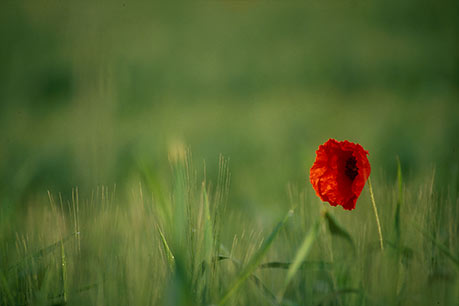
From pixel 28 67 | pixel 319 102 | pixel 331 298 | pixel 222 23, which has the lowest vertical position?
pixel 331 298

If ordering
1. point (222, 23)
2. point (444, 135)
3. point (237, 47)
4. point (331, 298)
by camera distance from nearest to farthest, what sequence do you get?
point (331, 298) → point (444, 135) → point (237, 47) → point (222, 23)

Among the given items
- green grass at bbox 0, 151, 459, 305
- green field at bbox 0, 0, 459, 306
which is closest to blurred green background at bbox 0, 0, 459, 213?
green field at bbox 0, 0, 459, 306

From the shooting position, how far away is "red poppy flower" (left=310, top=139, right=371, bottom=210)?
1.16 ft

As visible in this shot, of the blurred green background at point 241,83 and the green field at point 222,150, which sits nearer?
the green field at point 222,150

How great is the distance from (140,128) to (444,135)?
821 millimetres

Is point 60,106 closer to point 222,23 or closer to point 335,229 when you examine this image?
point 222,23

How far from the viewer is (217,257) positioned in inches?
13.1

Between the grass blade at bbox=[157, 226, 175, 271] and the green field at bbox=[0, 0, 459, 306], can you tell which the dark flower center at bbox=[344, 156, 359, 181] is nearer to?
the green field at bbox=[0, 0, 459, 306]

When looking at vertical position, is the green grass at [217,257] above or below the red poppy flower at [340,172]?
below

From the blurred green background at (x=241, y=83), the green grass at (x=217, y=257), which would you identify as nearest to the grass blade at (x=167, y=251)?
the green grass at (x=217, y=257)

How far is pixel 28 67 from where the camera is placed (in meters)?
1.38

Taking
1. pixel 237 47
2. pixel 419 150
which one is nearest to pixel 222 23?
pixel 237 47

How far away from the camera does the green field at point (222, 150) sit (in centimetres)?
32

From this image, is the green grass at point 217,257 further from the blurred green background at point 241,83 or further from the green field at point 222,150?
the blurred green background at point 241,83
